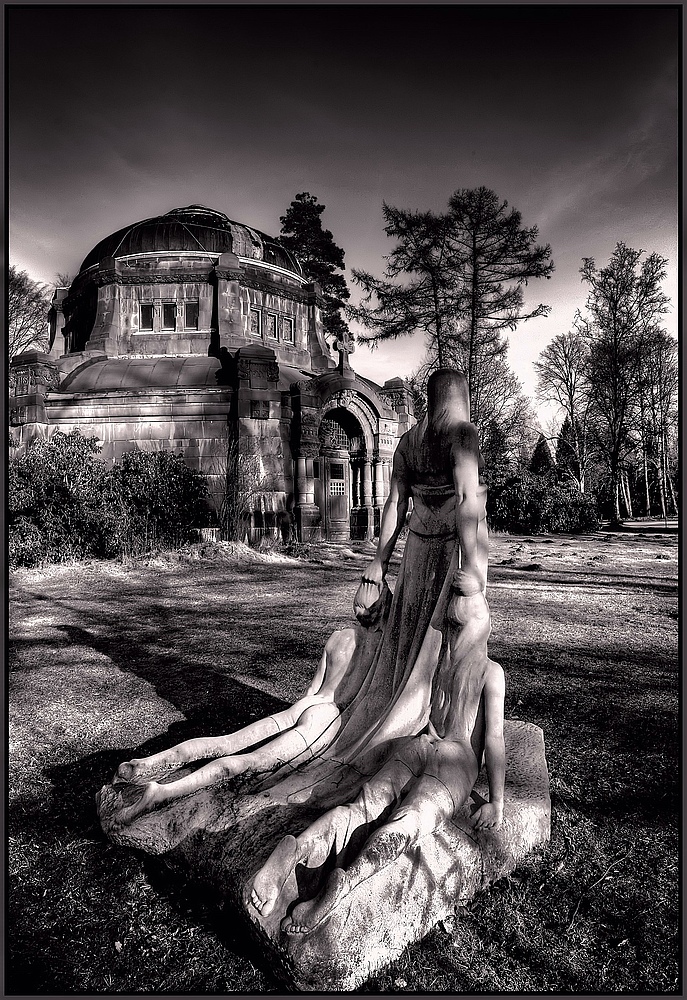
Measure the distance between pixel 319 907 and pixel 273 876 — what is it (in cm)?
23

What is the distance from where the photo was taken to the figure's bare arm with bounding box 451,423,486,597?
9.55 ft

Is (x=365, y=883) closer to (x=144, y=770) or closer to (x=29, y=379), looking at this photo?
(x=144, y=770)

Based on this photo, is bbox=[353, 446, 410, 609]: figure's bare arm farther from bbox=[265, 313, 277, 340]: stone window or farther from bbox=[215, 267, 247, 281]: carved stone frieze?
bbox=[265, 313, 277, 340]: stone window

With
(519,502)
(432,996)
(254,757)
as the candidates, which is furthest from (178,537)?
(519,502)

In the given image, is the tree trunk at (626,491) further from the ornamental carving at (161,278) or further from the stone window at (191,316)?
the ornamental carving at (161,278)

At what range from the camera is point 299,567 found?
47.1 feet

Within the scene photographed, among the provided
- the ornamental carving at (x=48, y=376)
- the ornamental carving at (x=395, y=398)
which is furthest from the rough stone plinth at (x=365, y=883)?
the ornamental carving at (x=395, y=398)

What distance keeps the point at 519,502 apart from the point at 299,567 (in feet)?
43.6

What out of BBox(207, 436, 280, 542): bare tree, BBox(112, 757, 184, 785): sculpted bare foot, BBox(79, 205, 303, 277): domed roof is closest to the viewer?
BBox(112, 757, 184, 785): sculpted bare foot

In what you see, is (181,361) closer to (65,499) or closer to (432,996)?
(65,499)

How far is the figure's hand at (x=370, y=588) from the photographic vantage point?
3459mm

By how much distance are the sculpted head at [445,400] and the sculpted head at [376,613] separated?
107 centimetres

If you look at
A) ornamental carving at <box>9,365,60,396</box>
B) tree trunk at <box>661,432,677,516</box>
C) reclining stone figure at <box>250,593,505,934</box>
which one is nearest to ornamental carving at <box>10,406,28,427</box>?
ornamental carving at <box>9,365,60,396</box>

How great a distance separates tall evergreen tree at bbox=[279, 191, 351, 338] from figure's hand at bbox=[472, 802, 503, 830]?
121 feet
